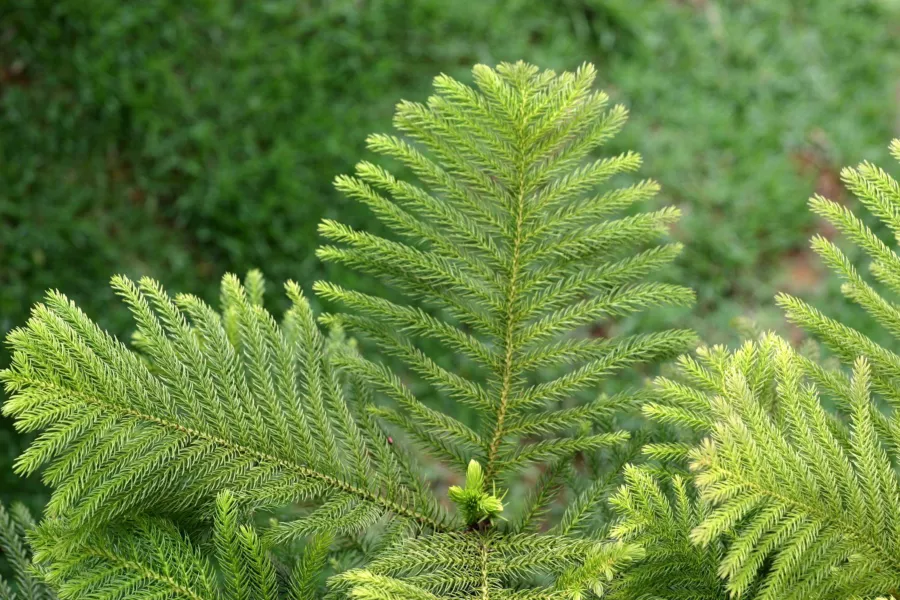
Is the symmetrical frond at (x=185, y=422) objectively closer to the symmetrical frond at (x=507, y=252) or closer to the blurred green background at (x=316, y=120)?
the symmetrical frond at (x=507, y=252)

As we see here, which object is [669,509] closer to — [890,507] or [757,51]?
[890,507]

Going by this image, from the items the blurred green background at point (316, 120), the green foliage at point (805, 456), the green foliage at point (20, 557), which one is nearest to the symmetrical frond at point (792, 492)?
the green foliage at point (805, 456)

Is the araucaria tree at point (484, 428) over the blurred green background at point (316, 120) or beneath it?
beneath

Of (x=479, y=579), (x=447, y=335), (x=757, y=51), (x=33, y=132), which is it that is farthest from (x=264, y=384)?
(x=757, y=51)

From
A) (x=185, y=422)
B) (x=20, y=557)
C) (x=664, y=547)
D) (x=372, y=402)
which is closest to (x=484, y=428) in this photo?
(x=372, y=402)

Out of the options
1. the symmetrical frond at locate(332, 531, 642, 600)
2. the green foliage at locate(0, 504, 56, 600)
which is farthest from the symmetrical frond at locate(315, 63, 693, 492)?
the green foliage at locate(0, 504, 56, 600)

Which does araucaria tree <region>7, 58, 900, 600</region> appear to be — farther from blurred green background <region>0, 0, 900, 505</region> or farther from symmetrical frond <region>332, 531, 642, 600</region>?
blurred green background <region>0, 0, 900, 505</region>

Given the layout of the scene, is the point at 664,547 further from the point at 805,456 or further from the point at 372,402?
the point at 372,402
